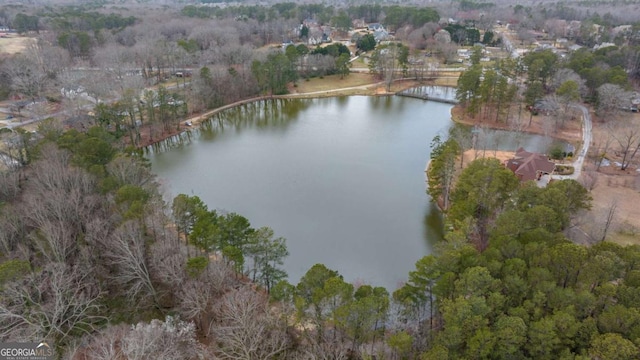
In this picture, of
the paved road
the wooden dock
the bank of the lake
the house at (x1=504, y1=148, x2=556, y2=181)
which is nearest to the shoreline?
the bank of the lake

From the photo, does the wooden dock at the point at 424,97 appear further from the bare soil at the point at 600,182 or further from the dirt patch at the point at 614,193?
the dirt patch at the point at 614,193

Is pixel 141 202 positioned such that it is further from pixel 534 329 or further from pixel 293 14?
pixel 293 14

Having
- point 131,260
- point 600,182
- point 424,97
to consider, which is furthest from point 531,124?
point 131,260

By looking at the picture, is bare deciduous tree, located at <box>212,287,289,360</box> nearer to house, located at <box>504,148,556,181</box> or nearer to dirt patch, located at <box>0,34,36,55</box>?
house, located at <box>504,148,556,181</box>

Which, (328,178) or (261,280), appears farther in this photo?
(328,178)

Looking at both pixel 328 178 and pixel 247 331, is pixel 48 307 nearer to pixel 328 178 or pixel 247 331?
pixel 247 331

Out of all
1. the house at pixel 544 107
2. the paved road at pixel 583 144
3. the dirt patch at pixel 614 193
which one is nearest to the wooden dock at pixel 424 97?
the house at pixel 544 107
